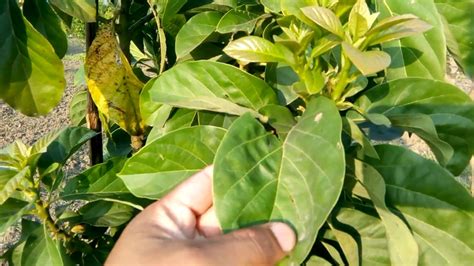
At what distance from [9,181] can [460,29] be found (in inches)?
28.7

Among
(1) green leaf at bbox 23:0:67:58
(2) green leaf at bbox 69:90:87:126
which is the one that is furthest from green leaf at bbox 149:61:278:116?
(2) green leaf at bbox 69:90:87:126

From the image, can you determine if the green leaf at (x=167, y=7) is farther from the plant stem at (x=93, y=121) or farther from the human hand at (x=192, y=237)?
the human hand at (x=192, y=237)

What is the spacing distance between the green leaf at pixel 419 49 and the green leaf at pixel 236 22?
0.19 meters

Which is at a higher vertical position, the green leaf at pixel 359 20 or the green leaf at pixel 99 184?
the green leaf at pixel 359 20

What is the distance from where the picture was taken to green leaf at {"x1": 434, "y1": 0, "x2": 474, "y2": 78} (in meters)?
0.80

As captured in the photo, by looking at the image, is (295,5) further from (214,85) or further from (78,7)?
(78,7)

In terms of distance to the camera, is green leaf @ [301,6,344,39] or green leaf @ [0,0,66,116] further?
green leaf @ [0,0,66,116]

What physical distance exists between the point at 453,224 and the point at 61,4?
66cm

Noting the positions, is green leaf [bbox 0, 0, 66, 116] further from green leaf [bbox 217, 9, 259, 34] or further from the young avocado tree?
green leaf [bbox 217, 9, 259, 34]

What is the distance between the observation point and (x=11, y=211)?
3.04 feet

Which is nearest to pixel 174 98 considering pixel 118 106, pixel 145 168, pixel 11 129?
pixel 145 168

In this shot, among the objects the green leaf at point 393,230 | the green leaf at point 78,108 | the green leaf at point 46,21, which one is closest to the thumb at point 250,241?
the green leaf at point 393,230

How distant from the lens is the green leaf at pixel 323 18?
0.60 meters

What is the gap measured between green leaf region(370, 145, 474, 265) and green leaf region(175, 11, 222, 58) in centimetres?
33
